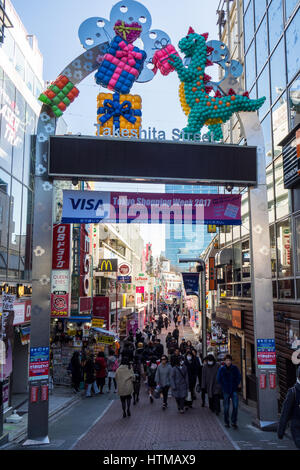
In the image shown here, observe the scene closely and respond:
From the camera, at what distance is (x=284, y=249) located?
12578mm

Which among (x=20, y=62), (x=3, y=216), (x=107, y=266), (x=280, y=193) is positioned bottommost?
(x=107, y=266)

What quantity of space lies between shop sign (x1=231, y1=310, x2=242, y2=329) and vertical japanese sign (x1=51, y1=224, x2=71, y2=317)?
6.80 metres

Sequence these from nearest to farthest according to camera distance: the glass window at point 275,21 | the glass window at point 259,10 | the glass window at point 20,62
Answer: the glass window at point 275,21
the glass window at point 20,62
the glass window at point 259,10

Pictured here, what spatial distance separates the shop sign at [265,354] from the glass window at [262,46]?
9.82m

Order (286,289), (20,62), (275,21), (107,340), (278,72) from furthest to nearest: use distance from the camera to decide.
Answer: (107,340), (20,62), (275,21), (278,72), (286,289)

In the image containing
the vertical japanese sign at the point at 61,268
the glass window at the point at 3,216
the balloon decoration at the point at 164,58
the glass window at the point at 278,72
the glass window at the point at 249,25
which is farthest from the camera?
the vertical japanese sign at the point at 61,268

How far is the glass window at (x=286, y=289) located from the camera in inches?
464

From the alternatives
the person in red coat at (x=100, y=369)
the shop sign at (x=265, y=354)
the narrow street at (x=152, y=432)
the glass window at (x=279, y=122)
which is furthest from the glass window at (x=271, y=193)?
the person in red coat at (x=100, y=369)

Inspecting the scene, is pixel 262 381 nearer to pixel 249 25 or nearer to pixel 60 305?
pixel 60 305

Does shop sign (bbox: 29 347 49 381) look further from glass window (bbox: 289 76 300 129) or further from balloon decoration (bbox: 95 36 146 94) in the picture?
glass window (bbox: 289 76 300 129)

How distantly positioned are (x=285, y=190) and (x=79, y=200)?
6.04m

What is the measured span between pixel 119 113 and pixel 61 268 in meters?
8.41

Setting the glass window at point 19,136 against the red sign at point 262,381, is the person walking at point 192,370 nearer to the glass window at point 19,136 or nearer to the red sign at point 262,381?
the red sign at point 262,381

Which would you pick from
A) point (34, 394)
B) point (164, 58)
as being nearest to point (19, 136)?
point (164, 58)
